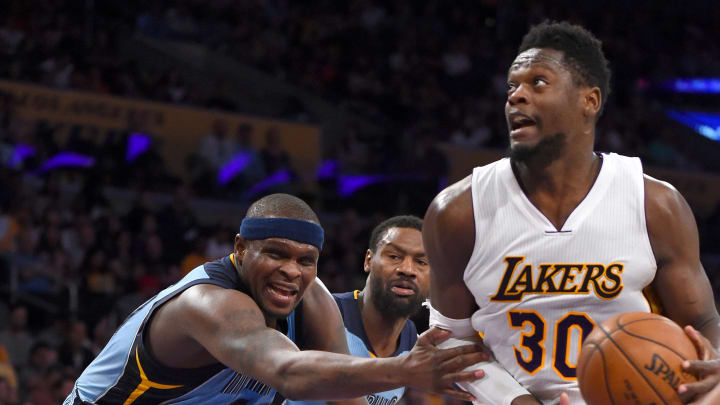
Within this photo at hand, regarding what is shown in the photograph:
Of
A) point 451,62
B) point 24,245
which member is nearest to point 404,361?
point 24,245

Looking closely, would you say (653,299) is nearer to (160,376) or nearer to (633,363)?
(633,363)

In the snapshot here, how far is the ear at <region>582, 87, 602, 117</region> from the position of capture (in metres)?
3.47

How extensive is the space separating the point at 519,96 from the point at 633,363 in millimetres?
1012

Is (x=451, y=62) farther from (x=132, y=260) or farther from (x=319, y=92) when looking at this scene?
(x=132, y=260)

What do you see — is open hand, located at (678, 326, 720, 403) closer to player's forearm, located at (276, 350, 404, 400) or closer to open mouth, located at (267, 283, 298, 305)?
player's forearm, located at (276, 350, 404, 400)

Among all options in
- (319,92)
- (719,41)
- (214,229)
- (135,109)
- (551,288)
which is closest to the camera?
(551,288)

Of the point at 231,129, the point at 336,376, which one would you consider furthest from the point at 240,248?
the point at 231,129

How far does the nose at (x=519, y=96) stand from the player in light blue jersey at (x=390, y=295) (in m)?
2.05

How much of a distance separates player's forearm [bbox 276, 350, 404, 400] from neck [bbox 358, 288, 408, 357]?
2.02 metres

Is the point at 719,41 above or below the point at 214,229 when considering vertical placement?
above

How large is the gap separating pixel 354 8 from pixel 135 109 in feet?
18.4

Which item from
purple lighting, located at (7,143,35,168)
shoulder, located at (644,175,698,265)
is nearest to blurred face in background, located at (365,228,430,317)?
shoulder, located at (644,175,698,265)

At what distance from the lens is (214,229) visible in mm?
10438

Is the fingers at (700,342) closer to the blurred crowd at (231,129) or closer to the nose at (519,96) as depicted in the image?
the nose at (519,96)
